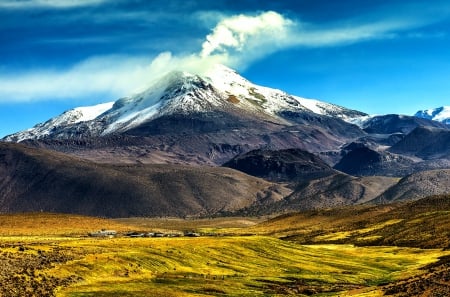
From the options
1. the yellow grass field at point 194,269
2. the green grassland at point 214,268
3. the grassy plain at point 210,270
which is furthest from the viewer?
the green grassland at point 214,268

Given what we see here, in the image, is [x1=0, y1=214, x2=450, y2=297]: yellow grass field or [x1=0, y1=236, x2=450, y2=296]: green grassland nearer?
[x1=0, y1=214, x2=450, y2=297]: yellow grass field

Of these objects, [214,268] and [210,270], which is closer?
[210,270]

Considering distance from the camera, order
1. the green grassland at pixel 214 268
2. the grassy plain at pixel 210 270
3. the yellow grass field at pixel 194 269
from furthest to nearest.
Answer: the green grassland at pixel 214 268
the yellow grass field at pixel 194 269
the grassy plain at pixel 210 270

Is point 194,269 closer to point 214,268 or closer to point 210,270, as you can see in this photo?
point 210,270

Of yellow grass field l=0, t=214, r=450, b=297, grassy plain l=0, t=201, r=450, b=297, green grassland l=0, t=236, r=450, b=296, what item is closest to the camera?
grassy plain l=0, t=201, r=450, b=297

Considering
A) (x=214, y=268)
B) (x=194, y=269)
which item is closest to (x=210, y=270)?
(x=214, y=268)

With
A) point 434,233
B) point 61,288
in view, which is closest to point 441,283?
point 61,288

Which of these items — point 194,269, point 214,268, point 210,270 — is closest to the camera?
point 194,269

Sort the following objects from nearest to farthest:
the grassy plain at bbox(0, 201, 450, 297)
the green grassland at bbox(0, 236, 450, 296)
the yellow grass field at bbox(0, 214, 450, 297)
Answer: the grassy plain at bbox(0, 201, 450, 297) → the yellow grass field at bbox(0, 214, 450, 297) → the green grassland at bbox(0, 236, 450, 296)

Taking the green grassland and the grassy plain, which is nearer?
the grassy plain

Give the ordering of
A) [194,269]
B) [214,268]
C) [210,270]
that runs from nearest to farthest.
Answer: [194,269], [210,270], [214,268]

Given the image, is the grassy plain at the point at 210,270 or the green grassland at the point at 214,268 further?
the green grassland at the point at 214,268

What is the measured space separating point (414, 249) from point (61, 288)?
107 metres

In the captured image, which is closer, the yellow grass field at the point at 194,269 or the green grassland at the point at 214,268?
the yellow grass field at the point at 194,269
